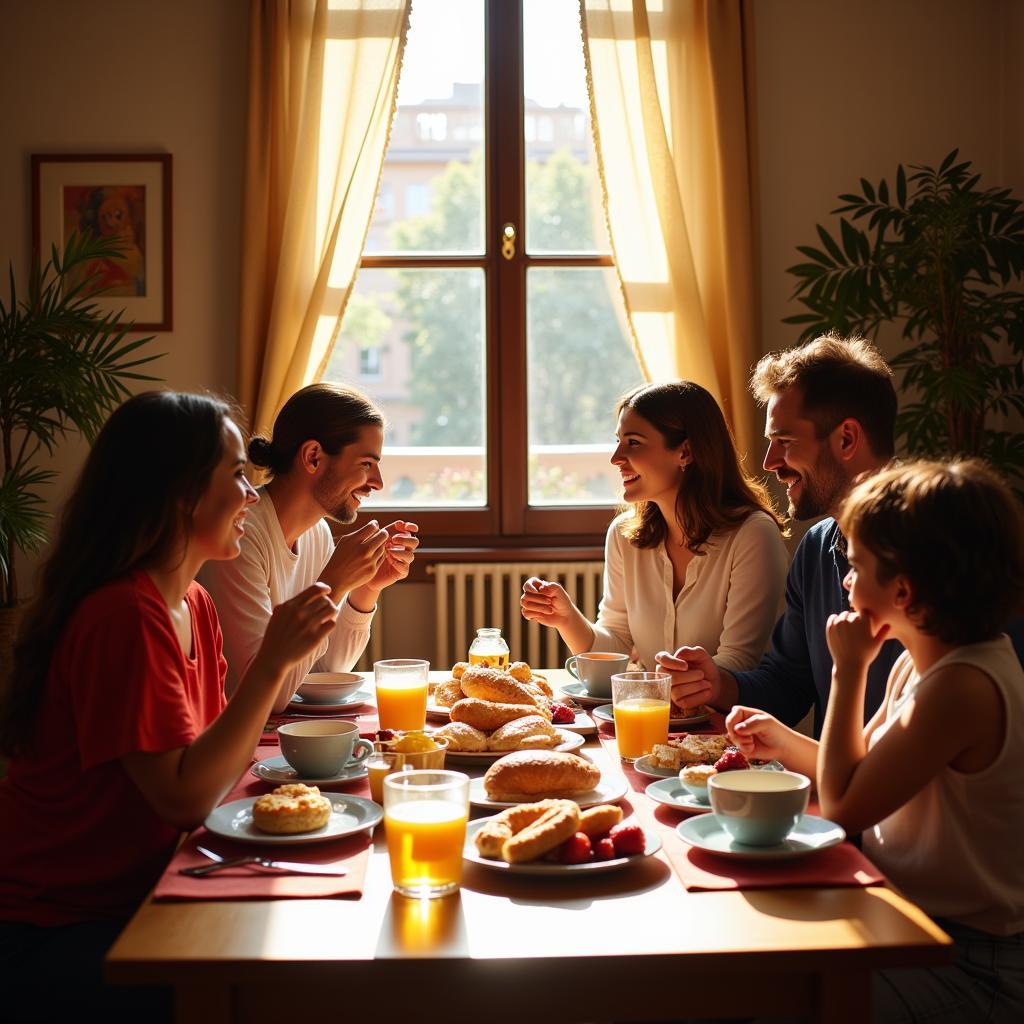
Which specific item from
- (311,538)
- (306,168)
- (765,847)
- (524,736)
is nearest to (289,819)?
(524,736)

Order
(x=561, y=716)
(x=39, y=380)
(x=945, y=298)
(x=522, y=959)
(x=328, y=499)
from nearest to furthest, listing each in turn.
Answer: (x=522, y=959)
(x=561, y=716)
(x=328, y=499)
(x=39, y=380)
(x=945, y=298)

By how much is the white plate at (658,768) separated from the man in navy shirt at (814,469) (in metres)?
0.44

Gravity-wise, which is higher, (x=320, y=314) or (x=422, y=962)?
(x=320, y=314)

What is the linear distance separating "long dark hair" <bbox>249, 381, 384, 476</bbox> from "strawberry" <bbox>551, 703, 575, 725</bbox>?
0.87 metres

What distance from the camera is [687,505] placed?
8.47 ft

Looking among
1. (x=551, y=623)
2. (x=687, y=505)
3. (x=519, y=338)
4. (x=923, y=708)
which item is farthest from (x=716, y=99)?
(x=923, y=708)

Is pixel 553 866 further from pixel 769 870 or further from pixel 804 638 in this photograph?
pixel 804 638

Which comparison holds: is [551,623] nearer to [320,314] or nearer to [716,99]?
[320,314]

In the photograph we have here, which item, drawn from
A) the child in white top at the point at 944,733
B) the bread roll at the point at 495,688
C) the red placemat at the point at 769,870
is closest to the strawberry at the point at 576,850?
the red placemat at the point at 769,870

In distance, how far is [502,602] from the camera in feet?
12.8

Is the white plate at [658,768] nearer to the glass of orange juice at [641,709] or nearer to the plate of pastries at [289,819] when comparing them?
Result: the glass of orange juice at [641,709]

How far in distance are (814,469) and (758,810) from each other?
104 centimetres

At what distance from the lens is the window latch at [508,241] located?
3.96 metres

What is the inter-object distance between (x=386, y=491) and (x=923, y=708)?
114 inches
